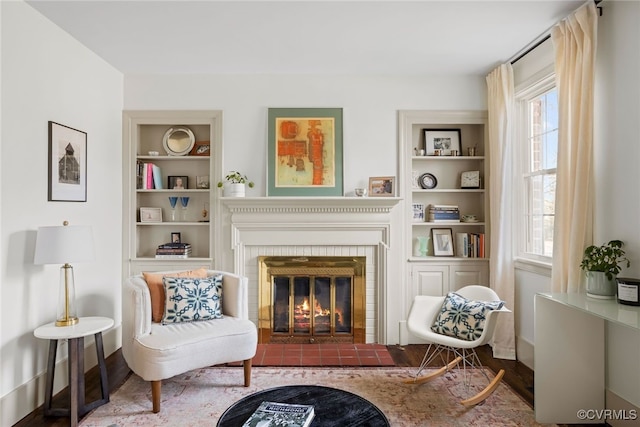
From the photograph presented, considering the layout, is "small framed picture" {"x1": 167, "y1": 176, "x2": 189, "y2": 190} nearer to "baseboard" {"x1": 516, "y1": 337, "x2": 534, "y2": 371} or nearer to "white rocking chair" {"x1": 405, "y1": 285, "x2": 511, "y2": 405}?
"white rocking chair" {"x1": 405, "y1": 285, "x2": 511, "y2": 405}

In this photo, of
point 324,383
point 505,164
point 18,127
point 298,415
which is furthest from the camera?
point 505,164

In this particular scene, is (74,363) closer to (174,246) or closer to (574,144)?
(174,246)

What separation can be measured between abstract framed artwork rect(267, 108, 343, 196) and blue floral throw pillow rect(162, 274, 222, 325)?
1.20 m

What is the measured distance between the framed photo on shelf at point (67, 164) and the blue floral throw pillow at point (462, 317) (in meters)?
2.86

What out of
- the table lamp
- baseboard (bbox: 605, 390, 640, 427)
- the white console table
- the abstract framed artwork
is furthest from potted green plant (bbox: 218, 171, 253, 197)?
baseboard (bbox: 605, 390, 640, 427)

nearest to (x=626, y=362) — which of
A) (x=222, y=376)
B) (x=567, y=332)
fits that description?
(x=567, y=332)

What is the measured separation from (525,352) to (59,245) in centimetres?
355

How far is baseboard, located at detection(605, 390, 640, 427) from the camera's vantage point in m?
2.31

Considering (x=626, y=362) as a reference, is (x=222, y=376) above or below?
below

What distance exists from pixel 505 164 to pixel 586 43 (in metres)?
1.21

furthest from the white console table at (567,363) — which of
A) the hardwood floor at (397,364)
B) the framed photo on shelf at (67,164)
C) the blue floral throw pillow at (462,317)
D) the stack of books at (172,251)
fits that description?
the framed photo on shelf at (67,164)

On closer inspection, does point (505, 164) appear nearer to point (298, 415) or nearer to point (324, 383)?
point (324, 383)

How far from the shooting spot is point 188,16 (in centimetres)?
282

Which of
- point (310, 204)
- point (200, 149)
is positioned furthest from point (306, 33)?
point (200, 149)
